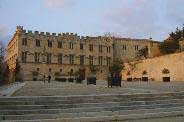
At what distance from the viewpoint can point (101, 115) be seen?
473 inches

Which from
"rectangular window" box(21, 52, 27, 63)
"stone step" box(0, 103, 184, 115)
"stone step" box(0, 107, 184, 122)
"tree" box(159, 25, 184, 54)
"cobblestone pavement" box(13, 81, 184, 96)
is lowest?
"stone step" box(0, 107, 184, 122)

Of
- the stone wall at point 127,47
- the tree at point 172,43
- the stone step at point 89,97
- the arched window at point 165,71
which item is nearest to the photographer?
the stone step at point 89,97

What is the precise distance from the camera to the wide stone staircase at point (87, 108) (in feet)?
37.6

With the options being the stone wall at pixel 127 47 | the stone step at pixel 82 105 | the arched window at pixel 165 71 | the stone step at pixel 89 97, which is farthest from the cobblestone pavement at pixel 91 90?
the stone wall at pixel 127 47

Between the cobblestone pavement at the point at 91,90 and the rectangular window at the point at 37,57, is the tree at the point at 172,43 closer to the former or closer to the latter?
the rectangular window at the point at 37,57

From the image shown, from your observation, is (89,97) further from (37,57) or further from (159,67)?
(37,57)

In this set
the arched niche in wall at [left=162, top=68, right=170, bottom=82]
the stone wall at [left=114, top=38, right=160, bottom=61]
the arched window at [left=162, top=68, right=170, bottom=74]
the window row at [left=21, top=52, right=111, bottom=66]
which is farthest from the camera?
the stone wall at [left=114, top=38, right=160, bottom=61]

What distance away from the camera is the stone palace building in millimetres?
71625

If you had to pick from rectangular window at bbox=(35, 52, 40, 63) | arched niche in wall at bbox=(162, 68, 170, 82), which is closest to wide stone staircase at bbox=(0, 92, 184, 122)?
arched niche in wall at bbox=(162, 68, 170, 82)

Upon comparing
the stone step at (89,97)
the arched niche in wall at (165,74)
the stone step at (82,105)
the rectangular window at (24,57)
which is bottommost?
the stone step at (82,105)

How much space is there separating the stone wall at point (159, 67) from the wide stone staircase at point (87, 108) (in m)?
32.8

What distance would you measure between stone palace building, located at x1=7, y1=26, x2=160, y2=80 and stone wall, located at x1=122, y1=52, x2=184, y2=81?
A: 7959mm

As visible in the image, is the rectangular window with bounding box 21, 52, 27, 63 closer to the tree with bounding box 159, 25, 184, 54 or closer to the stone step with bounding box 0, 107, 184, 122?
the tree with bounding box 159, 25, 184, 54

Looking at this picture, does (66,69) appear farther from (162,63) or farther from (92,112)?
(92,112)
